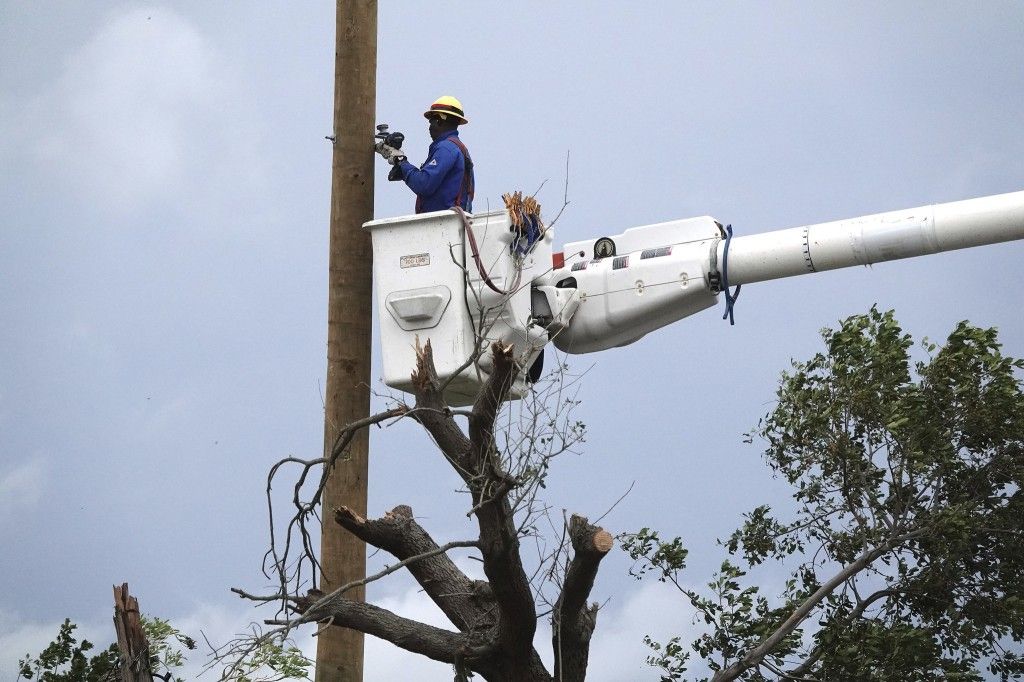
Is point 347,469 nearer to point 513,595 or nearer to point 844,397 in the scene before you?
point 513,595

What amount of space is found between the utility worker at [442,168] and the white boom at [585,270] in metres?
0.51

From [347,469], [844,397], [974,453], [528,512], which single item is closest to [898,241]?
[844,397]

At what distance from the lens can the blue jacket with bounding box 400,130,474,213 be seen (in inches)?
375

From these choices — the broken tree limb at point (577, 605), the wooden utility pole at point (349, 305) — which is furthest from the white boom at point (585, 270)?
the broken tree limb at point (577, 605)

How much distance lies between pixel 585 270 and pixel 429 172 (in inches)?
47.4

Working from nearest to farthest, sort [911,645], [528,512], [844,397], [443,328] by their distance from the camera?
[528,512], [443,328], [911,645], [844,397]

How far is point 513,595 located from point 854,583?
11.2 feet

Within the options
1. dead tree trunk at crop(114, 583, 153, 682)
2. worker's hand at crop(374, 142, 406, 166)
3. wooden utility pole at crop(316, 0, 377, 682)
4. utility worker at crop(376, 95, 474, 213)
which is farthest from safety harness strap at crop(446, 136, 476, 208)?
dead tree trunk at crop(114, 583, 153, 682)

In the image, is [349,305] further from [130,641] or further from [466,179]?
[130,641]

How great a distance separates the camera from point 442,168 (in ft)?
31.3

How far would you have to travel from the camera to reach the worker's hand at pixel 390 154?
9.60m

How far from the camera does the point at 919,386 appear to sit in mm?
10609

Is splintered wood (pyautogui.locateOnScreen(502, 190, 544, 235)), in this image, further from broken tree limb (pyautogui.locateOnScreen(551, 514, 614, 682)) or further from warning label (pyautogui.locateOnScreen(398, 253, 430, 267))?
broken tree limb (pyautogui.locateOnScreen(551, 514, 614, 682))

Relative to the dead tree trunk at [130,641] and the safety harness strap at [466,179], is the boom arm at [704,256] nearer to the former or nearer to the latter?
the safety harness strap at [466,179]
